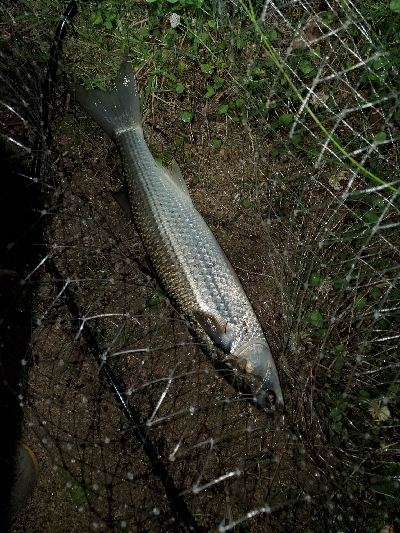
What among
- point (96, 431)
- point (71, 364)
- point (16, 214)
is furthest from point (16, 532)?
point (16, 214)

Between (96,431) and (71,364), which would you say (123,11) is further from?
(96,431)

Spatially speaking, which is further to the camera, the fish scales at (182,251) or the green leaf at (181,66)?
the green leaf at (181,66)

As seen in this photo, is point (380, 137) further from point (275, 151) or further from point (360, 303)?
point (360, 303)

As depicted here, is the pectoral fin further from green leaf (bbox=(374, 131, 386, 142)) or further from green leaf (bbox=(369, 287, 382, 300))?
green leaf (bbox=(374, 131, 386, 142))

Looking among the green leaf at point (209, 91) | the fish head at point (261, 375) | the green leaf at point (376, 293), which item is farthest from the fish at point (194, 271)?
the green leaf at point (376, 293)

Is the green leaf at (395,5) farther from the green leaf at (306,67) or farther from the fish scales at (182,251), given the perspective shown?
the fish scales at (182,251)

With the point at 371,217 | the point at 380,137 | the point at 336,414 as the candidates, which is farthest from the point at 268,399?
the point at 380,137
